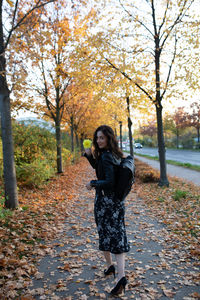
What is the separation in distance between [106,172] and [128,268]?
1.70 meters

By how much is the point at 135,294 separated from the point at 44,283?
1164 mm

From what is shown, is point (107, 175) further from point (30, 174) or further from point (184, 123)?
point (184, 123)

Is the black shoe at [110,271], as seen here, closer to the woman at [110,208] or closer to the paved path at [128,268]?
the paved path at [128,268]

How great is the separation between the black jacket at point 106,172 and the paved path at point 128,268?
126 cm

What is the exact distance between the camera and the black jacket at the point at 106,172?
271 cm

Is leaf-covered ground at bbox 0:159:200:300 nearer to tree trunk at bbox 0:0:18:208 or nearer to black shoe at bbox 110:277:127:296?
black shoe at bbox 110:277:127:296

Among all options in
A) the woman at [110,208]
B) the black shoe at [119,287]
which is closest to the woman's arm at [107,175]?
the woman at [110,208]

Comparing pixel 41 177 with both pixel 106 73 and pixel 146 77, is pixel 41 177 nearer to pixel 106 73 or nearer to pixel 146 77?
pixel 106 73

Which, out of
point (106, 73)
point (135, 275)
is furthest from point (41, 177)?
point (135, 275)

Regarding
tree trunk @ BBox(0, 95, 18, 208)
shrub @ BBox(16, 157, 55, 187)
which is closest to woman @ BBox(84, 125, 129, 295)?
tree trunk @ BBox(0, 95, 18, 208)

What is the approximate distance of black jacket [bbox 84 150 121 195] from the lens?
8.91 ft

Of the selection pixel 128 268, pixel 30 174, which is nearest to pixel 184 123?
pixel 30 174

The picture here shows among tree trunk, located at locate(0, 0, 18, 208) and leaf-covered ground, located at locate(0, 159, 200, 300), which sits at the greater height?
tree trunk, located at locate(0, 0, 18, 208)

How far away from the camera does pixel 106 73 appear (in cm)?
883
